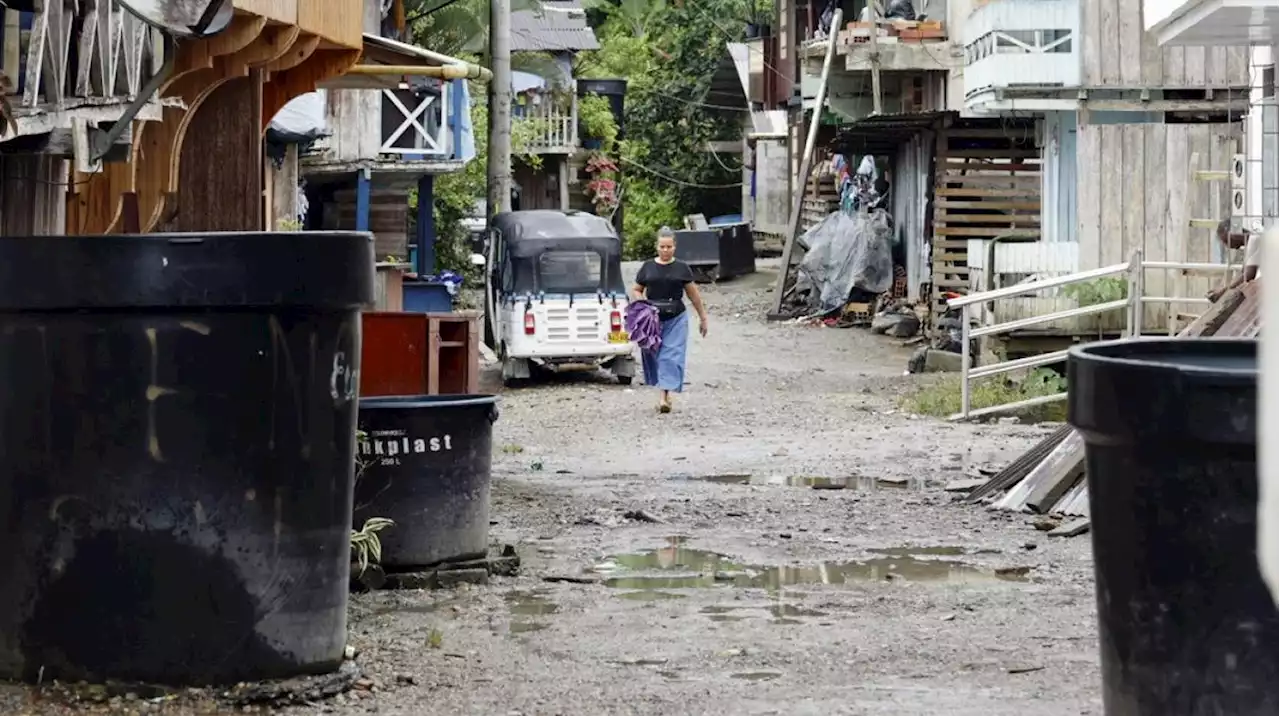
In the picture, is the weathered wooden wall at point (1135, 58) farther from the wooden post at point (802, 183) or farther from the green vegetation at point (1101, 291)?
the wooden post at point (802, 183)

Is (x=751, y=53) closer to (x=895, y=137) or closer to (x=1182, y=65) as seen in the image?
(x=895, y=137)

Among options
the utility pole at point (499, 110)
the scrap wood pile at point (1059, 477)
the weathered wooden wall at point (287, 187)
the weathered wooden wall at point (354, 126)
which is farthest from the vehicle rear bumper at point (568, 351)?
the scrap wood pile at point (1059, 477)

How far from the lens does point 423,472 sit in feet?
28.9

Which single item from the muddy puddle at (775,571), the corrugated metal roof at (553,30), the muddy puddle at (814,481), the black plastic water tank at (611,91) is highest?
the corrugated metal roof at (553,30)

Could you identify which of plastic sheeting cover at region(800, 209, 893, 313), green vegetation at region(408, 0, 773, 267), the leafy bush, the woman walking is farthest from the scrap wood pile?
the leafy bush

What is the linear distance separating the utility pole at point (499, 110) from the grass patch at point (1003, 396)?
8403 mm

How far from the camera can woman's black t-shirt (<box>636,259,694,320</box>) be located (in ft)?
61.8

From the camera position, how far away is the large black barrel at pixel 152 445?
19.6ft

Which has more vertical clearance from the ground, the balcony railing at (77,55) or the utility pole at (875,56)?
the utility pole at (875,56)

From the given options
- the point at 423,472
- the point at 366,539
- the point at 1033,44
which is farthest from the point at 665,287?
the point at 366,539

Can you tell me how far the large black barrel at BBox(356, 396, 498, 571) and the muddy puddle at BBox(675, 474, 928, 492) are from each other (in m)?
4.79

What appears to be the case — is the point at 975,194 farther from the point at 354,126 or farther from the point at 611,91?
the point at 611,91

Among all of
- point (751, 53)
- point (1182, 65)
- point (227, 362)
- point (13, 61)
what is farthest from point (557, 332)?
point (751, 53)

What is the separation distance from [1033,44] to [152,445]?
1622 centimetres
